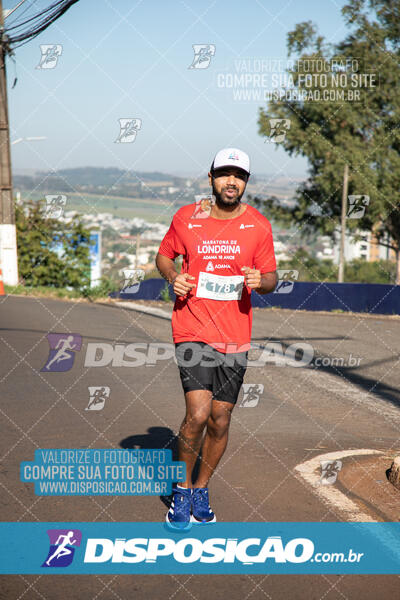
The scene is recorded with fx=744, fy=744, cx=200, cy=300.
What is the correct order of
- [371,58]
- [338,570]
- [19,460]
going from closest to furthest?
[338,570] → [19,460] → [371,58]

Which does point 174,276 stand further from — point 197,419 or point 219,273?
point 197,419

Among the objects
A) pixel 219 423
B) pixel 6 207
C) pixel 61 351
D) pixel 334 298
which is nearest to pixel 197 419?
pixel 219 423

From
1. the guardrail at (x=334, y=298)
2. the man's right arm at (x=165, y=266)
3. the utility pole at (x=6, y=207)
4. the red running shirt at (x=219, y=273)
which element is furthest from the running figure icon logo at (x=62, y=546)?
the guardrail at (x=334, y=298)

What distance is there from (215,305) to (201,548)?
1372 mm

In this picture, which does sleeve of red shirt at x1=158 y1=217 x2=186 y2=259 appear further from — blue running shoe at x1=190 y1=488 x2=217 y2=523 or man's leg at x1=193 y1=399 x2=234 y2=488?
blue running shoe at x1=190 y1=488 x2=217 y2=523

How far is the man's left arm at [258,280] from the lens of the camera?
4.30 meters

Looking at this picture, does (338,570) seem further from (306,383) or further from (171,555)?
(306,383)

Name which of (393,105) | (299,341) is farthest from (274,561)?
(393,105)

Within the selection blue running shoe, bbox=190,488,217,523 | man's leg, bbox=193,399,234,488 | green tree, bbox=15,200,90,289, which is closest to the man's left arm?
man's leg, bbox=193,399,234,488

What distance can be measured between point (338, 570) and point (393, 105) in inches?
1645

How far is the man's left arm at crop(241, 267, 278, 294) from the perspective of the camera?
430cm

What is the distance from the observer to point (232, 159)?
4.43 meters

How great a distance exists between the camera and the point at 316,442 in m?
6.40

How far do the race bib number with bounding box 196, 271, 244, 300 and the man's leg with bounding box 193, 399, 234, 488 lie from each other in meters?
0.64
